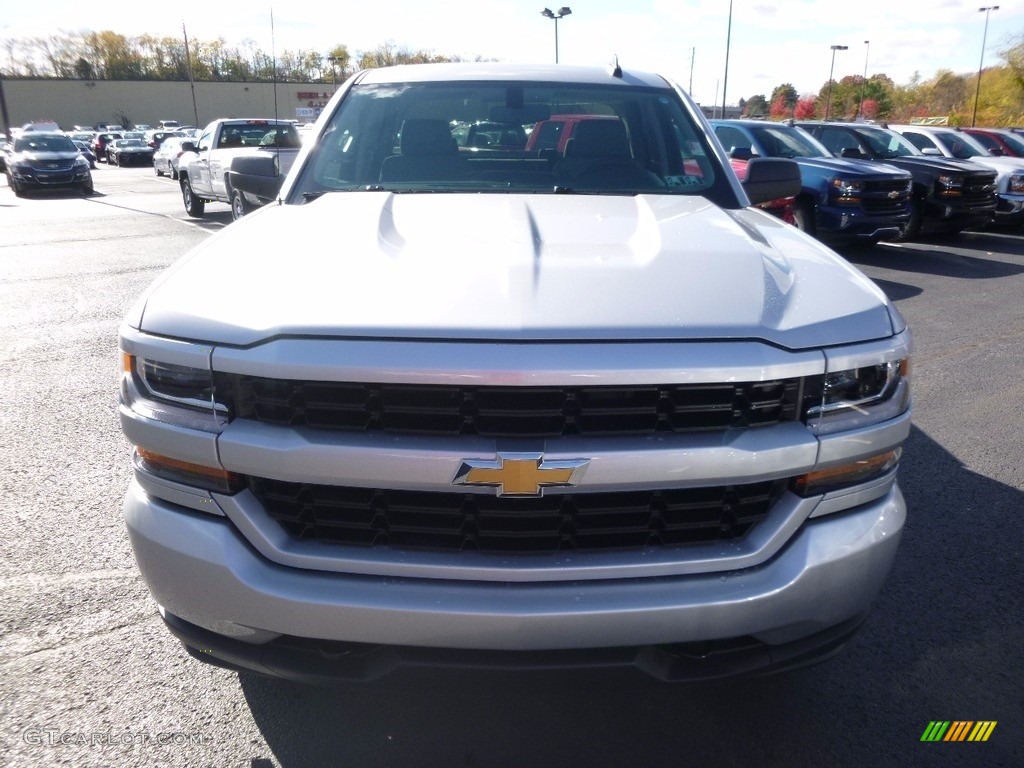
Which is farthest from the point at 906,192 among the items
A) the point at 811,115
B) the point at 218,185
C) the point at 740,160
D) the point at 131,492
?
the point at 811,115

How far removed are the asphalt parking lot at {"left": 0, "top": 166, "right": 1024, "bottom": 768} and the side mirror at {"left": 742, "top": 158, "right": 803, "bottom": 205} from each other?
60.1 inches

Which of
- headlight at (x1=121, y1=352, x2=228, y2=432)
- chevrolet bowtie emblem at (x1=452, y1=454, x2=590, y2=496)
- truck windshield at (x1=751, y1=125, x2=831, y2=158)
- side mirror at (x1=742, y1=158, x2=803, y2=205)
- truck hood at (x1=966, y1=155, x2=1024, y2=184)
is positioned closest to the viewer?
chevrolet bowtie emblem at (x1=452, y1=454, x2=590, y2=496)

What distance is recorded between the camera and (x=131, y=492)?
6.97 feet

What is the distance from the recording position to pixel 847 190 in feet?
34.6

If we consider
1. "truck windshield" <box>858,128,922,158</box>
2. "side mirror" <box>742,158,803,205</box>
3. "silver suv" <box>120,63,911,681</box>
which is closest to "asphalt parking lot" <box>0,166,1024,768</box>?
"silver suv" <box>120,63,911,681</box>

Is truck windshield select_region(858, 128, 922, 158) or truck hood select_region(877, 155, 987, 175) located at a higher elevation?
truck windshield select_region(858, 128, 922, 158)

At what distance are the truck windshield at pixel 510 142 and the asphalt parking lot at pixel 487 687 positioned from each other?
98 centimetres

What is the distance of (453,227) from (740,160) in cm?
933

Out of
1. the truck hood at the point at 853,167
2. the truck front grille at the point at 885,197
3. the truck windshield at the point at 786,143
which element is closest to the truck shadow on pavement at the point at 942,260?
the truck front grille at the point at 885,197

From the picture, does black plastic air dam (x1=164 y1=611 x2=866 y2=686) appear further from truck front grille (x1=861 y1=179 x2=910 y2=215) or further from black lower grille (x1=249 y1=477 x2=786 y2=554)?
truck front grille (x1=861 y1=179 x2=910 y2=215)

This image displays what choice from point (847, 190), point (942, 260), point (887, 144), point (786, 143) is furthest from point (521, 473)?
point (887, 144)

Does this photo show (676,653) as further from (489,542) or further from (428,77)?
(428,77)

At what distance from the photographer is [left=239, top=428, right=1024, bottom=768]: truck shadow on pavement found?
230 cm

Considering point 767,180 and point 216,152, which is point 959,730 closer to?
point 767,180
